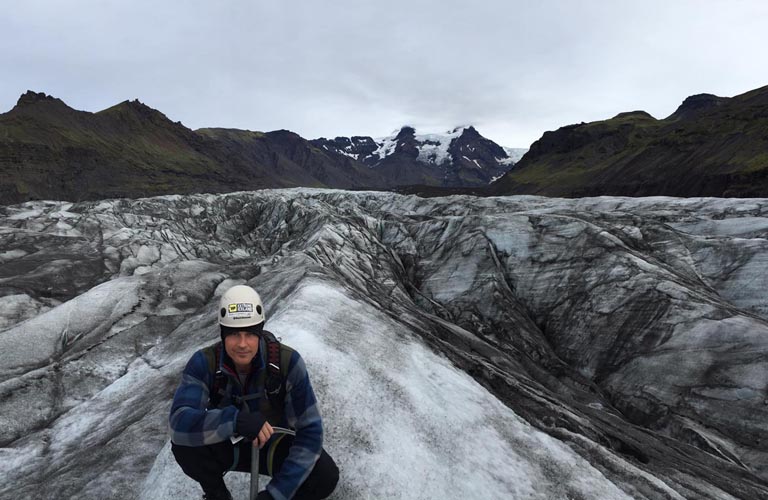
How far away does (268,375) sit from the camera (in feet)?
16.8

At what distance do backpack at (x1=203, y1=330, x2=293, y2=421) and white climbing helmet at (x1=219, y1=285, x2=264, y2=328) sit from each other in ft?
0.95

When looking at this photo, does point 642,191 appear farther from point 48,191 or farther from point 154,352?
point 48,191

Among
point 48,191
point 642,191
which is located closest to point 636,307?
point 642,191

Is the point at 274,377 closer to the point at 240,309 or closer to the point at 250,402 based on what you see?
the point at 250,402

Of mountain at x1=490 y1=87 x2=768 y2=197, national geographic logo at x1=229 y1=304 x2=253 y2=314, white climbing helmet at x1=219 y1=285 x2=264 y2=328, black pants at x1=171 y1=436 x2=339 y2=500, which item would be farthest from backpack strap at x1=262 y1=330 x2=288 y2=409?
mountain at x1=490 y1=87 x2=768 y2=197

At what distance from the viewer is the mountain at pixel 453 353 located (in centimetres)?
772

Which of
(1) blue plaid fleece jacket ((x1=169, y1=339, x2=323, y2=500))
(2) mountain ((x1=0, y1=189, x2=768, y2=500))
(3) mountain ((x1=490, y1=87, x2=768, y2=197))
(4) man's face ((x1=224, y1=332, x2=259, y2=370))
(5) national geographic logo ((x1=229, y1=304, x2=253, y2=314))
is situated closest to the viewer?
(1) blue plaid fleece jacket ((x1=169, y1=339, x2=323, y2=500))

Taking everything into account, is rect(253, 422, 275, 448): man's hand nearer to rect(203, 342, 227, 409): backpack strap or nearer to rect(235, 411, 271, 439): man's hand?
rect(235, 411, 271, 439): man's hand

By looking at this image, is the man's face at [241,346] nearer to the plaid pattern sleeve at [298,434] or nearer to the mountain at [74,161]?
the plaid pattern sleeve at [298,434]

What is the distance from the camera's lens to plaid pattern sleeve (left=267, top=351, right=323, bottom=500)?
15.4ft

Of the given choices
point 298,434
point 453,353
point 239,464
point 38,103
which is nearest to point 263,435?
point 298,434

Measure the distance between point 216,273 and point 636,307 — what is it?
25166 millimetres

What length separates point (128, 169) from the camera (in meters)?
167

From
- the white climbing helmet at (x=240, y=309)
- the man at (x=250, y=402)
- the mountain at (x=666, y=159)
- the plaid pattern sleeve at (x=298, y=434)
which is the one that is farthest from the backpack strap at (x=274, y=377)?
the mountain at (x=666, y=159)
